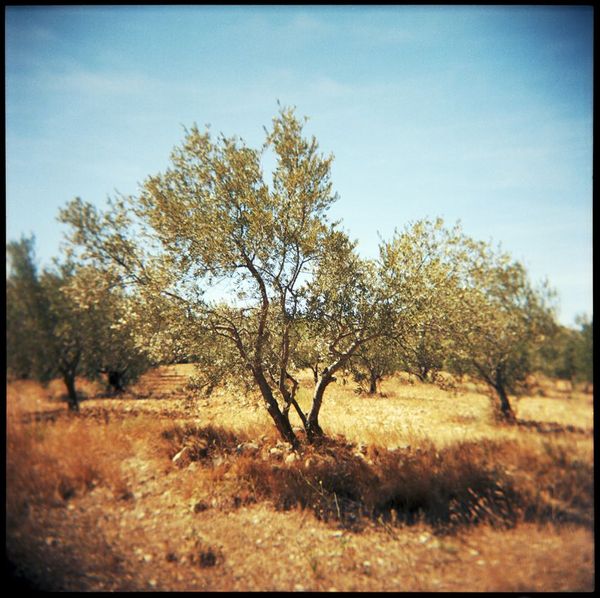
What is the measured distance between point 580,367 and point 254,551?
345 inches

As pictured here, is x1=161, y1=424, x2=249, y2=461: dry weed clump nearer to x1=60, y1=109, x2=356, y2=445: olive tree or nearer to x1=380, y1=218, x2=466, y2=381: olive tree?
x1=60, y1=109, x2=356, y2=445: olive tree

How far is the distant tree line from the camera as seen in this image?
778cm

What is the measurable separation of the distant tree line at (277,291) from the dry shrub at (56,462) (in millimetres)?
1604

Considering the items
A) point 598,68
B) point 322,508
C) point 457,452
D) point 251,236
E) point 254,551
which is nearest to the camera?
point 254,551

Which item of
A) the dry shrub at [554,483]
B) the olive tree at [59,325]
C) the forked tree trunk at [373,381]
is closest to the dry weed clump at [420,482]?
the dry shrub at [554,483]

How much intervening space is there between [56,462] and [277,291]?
6956 millimetres

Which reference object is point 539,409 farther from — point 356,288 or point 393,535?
point 356,288

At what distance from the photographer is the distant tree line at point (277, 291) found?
306 inches

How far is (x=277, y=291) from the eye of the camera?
29.3ft

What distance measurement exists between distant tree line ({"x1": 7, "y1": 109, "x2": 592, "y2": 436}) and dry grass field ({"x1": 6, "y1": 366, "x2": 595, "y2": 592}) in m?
1.19

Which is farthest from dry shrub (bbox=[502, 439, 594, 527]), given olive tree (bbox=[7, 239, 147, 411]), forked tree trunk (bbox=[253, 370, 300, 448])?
olive tree (bbox=[7, 239, 147, 411])

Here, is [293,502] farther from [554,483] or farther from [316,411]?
[554,483]

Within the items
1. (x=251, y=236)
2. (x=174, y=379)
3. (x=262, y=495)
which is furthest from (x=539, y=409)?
(x=174, y=379)

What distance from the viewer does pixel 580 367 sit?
650 centimetres
